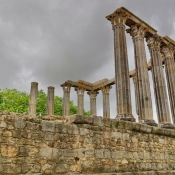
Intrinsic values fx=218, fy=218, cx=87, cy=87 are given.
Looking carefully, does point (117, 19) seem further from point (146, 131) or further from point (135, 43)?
point (146, 131)

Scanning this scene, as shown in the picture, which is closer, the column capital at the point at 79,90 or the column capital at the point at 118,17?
the column capital at the point at 118,17

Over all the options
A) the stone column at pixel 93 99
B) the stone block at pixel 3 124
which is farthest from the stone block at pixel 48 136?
the stone column at pixel 93 99

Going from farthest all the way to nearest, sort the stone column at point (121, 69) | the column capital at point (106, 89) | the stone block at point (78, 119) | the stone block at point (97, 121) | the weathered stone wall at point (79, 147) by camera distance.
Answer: the column capital at point (106, 89) → the stone column at point (121, 69) → the stone block at point (97, 121) → the stone block at point (78, 119) → the weathered stone wall at point (79, 147)

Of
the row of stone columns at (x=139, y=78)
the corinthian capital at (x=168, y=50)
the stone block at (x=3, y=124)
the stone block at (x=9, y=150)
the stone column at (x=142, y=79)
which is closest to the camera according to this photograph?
the stone block at (x=9, y=150)

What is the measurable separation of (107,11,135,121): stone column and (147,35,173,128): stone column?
145 inches

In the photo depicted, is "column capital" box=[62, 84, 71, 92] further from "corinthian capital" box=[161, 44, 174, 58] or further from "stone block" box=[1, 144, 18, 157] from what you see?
"stone block" box=[1, 144, 18, 157]

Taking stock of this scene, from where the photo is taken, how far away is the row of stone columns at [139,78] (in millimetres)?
13328

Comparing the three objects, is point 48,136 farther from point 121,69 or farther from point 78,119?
point 121,69

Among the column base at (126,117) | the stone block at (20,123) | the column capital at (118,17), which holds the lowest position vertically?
the stone block at (20,123)

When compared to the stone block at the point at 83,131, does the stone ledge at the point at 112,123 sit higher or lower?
higher

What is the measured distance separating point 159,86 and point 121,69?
13.9ft

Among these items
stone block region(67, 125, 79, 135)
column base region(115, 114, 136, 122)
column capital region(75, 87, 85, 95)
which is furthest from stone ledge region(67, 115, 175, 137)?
column capital region(75, 87, 85, 95)

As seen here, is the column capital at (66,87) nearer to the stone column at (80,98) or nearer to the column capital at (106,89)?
the stone column at (80,98)

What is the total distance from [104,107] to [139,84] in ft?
45.0
